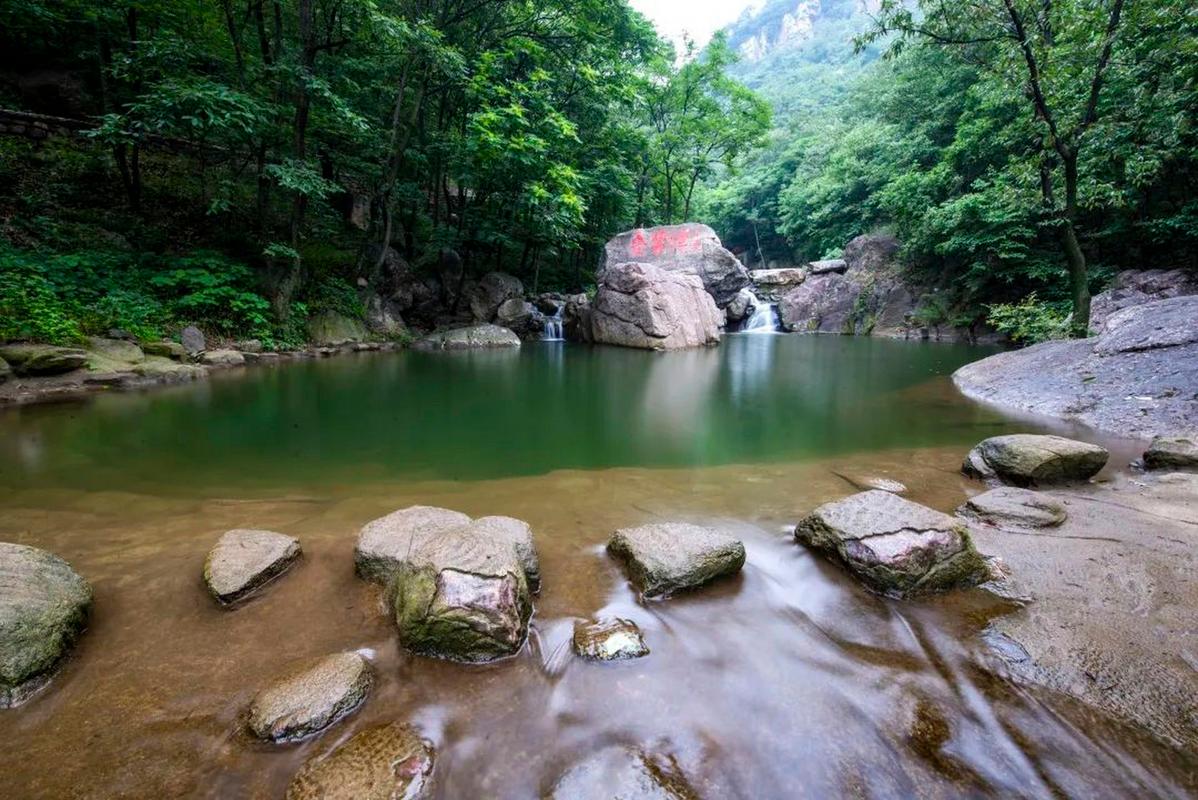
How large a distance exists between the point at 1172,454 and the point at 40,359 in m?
10.9

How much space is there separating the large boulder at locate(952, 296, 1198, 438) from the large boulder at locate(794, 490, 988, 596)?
13.1 feet

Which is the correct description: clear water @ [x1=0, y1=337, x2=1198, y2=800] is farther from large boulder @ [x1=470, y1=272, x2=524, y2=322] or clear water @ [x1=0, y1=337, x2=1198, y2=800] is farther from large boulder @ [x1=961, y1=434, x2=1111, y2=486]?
large boulder @ [x1=470, y1=272, x2=524, y2=322]

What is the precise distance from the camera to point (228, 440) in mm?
4562

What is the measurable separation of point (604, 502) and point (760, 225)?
30261mm

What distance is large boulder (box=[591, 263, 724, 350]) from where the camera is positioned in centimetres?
1392

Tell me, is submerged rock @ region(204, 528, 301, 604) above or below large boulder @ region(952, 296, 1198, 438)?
below

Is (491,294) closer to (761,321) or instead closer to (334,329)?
(334,329)

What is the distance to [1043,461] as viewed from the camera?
136 inches

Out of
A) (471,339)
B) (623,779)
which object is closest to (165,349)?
(471,339)

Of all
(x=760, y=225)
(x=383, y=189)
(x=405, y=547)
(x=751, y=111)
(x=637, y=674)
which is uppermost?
(x=751, y=111)

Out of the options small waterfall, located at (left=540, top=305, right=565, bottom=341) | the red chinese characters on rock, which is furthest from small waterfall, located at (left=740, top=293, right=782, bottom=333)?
small waterfall, located at (left=540, top=305, right=565, bottom=341)

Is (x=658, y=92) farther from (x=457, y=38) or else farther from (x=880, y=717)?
(x=880, y=717)

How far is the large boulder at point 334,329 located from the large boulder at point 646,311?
633 cm

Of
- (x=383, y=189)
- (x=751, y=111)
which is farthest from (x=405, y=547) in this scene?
(x=751, y=111)
